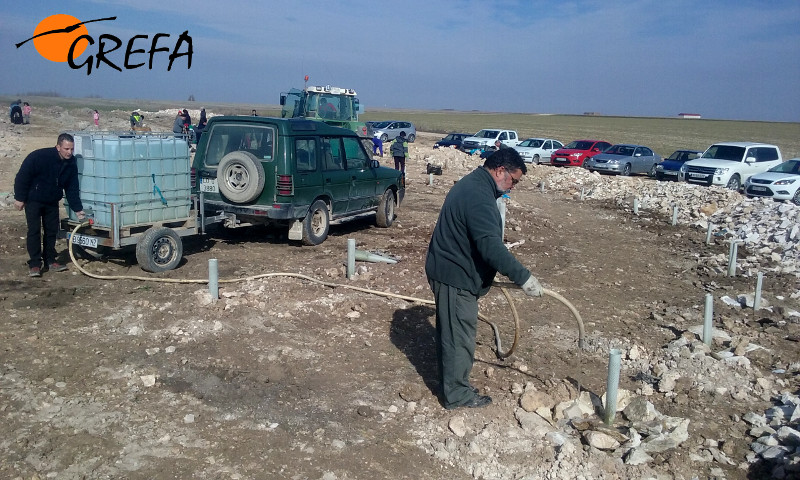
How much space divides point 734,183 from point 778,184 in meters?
3.11

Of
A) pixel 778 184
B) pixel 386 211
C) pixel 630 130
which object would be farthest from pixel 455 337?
pixel 630 130

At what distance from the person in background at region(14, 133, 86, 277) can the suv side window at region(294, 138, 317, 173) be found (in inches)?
122

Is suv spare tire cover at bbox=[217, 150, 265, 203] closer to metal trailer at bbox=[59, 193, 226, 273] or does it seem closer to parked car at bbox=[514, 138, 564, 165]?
metal trailer at bbox=[59, 193, 226, 273]

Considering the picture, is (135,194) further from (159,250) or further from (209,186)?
(209,186)

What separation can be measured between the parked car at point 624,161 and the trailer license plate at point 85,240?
1009 inches

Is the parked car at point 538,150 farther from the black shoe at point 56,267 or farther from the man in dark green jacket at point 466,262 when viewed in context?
the man in dark green jacket at point 466,262

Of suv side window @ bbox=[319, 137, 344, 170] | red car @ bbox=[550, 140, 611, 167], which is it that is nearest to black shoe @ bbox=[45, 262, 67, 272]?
suv side window @ bbox=[319, 137, 344, 170]

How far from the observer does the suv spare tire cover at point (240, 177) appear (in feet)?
30.9

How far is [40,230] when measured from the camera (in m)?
7.98

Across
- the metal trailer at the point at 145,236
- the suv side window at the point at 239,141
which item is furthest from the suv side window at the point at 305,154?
the metal trailer at the point at 145,236

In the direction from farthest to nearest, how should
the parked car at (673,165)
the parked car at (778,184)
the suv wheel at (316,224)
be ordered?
the parked car at (673,165) < the parked car at (778,184) < the suv wheel at (316,224)

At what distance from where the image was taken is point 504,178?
5.03m

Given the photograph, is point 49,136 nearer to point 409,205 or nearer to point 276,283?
point 409,205

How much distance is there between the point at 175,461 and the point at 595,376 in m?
3.75
